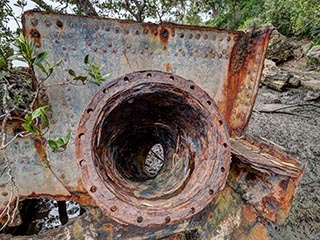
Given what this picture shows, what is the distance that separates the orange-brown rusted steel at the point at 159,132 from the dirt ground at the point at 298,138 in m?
0.45

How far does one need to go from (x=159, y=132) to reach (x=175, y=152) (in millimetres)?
234

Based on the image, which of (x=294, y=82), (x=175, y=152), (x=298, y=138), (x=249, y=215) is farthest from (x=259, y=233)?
(x=294, y=82)

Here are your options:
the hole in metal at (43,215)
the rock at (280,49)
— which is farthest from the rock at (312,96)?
the hole in metal at (43,215)

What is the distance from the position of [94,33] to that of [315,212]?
2.58 m

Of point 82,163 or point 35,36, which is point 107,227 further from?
point 35,36

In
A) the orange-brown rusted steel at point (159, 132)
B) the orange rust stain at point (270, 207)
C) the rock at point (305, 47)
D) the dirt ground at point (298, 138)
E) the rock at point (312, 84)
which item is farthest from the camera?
the rock at point (305, 47)

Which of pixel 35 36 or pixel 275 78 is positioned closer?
pixel 35 36

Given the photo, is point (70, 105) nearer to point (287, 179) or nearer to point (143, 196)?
point (143, 196)

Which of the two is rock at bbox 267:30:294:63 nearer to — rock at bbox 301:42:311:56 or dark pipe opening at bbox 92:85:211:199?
rock at bbox 301:42:311:56

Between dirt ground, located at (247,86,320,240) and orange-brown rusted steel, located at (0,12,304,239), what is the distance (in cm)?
45

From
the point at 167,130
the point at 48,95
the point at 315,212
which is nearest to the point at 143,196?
the point at 167,130

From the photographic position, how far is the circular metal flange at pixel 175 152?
1.06 meters

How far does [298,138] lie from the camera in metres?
3.90

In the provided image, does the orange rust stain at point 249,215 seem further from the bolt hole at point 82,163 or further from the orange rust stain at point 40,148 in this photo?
the orange rust stain at point 40,148
